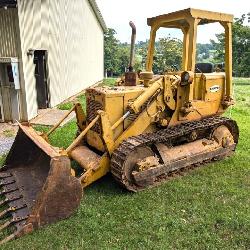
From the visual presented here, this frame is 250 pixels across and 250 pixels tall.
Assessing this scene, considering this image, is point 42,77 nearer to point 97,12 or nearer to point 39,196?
point 39,196

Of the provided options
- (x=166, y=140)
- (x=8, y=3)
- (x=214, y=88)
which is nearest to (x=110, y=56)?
(x=8, y=3)

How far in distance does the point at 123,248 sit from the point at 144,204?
3.59 feet

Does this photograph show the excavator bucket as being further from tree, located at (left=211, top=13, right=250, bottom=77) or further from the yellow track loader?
tree, located at (left=211, top=13, right=250, bottom=77)

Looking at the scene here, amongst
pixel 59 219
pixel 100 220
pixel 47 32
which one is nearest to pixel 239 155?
pixel 100 220

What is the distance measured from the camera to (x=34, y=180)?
5188mm

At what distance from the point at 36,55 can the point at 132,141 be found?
782 centimetres

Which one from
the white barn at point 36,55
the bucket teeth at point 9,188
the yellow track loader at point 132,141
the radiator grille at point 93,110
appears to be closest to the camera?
the yellow track loader at point 132,141

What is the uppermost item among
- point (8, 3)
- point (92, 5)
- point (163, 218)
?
point (92, 5)

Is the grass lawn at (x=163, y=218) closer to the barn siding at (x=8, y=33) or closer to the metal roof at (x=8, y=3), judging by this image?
the barn siding at (x=8, y=33)

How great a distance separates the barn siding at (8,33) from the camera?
30.7 feet

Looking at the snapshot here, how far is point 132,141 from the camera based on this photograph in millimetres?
5312

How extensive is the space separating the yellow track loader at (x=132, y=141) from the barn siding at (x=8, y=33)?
4477 mm

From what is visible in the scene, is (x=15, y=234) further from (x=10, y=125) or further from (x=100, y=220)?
(x=10, y=125)

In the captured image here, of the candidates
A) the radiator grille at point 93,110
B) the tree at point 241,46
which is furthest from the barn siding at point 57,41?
the tree at point 241,46
